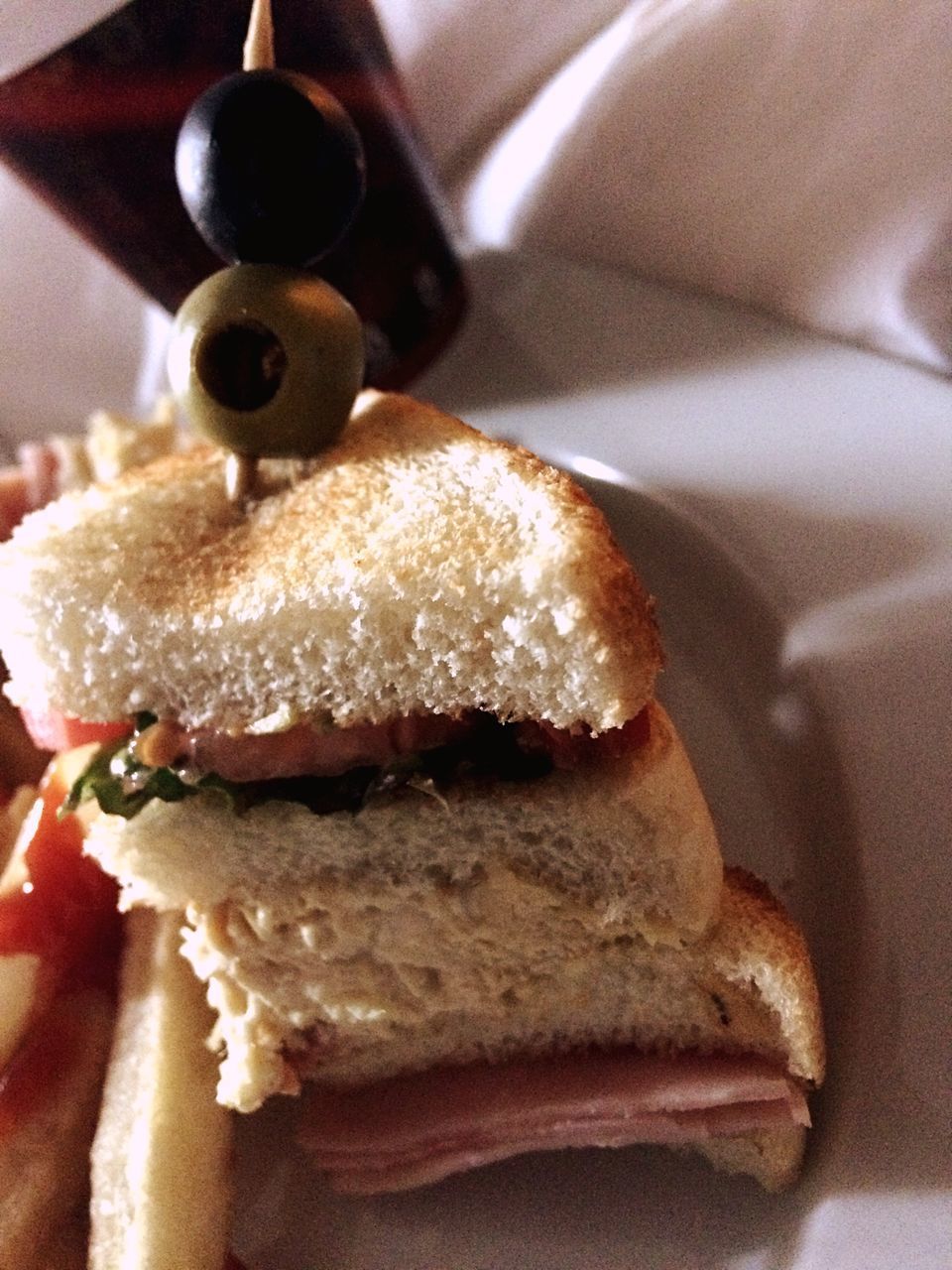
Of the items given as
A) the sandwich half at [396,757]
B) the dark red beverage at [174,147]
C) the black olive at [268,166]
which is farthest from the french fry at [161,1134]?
the dark red beverage at [174,147]

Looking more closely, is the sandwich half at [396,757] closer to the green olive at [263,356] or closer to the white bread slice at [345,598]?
the white bread slice at [345,598]

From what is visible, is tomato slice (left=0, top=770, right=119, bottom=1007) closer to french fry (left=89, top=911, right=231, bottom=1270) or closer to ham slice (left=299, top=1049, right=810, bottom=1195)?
french fry (left=89, top=911, right=231, bottom=1270)

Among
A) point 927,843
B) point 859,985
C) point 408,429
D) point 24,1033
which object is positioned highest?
point 408,429

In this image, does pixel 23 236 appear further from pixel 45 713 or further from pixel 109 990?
pixel 109 990

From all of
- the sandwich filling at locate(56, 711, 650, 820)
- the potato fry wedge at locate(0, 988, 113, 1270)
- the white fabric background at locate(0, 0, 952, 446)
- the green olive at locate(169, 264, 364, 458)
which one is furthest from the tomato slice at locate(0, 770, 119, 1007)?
the white fabric background at locate(0, 0, 952, 446)

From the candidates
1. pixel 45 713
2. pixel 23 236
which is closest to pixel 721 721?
pixel 45 713
